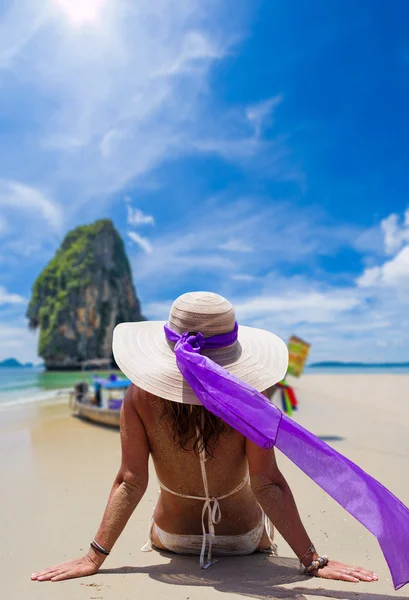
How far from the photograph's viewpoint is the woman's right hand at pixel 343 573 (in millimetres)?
1724

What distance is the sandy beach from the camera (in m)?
1.72

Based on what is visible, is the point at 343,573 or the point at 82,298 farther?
the point at 82,298

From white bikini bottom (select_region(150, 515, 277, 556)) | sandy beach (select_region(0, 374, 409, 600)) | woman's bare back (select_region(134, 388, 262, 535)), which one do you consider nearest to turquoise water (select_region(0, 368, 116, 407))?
sandy beach (select_region(0, 374, 409, 600))

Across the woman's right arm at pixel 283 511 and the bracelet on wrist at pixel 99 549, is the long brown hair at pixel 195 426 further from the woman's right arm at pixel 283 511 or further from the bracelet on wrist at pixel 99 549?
the bracelet on wrist at pixel 99 549

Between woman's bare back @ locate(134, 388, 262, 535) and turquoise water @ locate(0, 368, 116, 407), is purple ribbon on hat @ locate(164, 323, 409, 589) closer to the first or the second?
woman's bare back @ locate(134, 388, 262, 535)

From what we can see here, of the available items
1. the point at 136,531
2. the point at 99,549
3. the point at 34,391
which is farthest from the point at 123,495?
the point at 34,391

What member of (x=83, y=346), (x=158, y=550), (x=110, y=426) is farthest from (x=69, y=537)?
(x=83, y=346)

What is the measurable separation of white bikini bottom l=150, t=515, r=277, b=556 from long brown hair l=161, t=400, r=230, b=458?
0.45 meters

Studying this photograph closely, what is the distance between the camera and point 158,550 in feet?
7.16

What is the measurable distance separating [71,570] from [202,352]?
0.98 metres

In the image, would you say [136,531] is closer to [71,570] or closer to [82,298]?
[71,570]

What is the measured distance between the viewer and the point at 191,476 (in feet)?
6.32

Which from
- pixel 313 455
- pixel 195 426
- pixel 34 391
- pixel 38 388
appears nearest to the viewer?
pixel 313 455

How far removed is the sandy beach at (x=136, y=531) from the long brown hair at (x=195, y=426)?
0.51m
